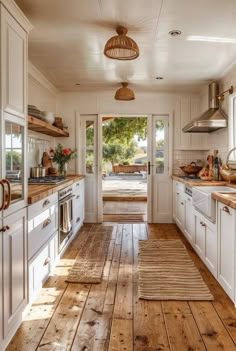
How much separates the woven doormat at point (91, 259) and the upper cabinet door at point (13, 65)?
1.72 meters

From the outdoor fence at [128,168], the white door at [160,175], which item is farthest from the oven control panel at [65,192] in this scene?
the outdoor fence at [128,168]

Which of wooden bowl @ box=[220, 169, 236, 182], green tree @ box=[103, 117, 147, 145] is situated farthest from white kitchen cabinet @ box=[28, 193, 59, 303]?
green tree @ box=[103, 117, 147, 145]

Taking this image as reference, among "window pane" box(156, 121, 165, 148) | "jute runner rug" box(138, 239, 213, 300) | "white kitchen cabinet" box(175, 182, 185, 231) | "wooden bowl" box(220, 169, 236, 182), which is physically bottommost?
"jute runner rug" box(138, 239, 213, 300)

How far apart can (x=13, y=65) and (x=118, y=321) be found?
1.99m

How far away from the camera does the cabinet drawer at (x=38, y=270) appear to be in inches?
94.0

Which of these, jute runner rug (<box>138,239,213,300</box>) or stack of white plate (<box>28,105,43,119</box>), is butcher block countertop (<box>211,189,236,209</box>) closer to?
jute runner rug (<box>138,239,213,300</box>)

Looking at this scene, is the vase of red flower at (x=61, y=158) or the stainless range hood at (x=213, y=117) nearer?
the stainless range hood at (x=213, y=117)

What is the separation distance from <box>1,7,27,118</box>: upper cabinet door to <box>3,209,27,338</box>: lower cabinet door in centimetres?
75

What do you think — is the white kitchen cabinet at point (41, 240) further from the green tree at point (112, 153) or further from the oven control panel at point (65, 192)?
the green tree at point (112, 153)

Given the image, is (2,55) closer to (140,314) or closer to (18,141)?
(18,141)

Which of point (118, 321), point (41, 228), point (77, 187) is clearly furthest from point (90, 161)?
point (118, 321)

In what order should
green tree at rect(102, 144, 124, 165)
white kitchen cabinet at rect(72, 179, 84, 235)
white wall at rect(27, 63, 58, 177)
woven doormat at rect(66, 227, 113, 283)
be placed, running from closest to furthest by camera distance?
woven doormat at rect(66, 227, 113, 283)
white wall at rect(27, 63, 58, 177)
white kitchen cabinet at rect(72, 179, 84, 235)
green tree at rect(102, 144, 124, 165)

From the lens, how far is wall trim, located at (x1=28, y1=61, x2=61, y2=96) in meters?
3.88

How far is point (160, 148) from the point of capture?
5.54 m
